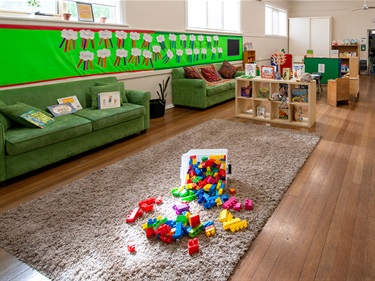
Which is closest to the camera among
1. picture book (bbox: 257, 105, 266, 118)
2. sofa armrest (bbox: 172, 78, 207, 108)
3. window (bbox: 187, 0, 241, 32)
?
picture book (bbox: 257, 105, 266, 118)

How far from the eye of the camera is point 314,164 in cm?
335

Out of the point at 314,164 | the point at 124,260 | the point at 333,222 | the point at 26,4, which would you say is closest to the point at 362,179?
the point at 314,164

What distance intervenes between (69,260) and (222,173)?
55.2 inches

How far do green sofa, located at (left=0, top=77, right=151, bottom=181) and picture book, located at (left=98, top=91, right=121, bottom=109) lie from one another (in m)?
0.11

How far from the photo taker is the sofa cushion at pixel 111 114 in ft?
12.5

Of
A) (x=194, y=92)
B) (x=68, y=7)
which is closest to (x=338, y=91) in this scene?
(x=194, y=92)

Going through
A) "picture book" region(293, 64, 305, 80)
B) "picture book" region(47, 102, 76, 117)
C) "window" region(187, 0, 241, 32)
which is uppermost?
"window" region(187, 0, 241, 32)

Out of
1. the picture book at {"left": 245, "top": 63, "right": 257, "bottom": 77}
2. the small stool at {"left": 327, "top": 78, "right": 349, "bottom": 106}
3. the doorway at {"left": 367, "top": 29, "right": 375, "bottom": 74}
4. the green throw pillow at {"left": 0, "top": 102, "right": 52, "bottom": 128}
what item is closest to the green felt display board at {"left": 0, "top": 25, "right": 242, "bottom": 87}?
the green throw pillow at {"left": 0, "top": 102, "right": 52, "bottom": 128}

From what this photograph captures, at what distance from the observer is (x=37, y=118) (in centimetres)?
342

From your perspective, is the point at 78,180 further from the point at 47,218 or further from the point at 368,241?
the point at 368,241

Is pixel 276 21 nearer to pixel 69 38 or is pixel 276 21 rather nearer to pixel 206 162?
pixel 69 38

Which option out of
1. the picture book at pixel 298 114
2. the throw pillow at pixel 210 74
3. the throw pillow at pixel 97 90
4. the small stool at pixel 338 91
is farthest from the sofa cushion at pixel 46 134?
the small stool at pixel 338 91

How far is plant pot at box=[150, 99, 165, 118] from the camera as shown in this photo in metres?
5.53

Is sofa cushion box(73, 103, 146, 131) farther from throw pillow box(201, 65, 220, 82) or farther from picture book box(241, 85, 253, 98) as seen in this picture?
throw pillow box(201, 65, 220, 82)
